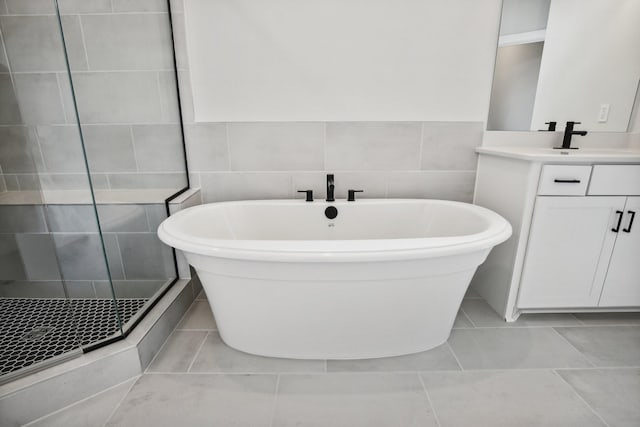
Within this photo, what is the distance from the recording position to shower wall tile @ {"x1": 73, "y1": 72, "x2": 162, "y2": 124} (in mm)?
1705

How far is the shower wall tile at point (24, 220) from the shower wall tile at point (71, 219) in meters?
0.06

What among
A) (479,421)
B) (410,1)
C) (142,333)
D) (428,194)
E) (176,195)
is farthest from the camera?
(428,194)

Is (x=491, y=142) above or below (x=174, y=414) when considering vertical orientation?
above

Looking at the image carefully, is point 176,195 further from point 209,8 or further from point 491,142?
point 491,142

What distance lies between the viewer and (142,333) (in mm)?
1481

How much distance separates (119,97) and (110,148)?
304 millimetres

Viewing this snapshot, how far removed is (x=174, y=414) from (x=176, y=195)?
1230 mm

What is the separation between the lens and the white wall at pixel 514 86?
196 cm

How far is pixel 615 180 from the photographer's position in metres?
1.60

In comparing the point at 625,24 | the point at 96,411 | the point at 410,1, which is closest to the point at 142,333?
the point at 96,411

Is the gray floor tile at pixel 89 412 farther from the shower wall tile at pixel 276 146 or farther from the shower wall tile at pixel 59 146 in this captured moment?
the shower wall tile at pixel 276 146

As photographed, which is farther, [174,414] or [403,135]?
[403,135]

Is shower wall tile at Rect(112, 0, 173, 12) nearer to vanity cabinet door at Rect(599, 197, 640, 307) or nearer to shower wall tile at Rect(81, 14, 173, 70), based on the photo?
shower wall tile at Rect(81, 14, 173, 70)

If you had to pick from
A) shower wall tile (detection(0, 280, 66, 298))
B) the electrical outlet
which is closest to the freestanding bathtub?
shower wall tile (detection(0, 280, 66, 298))
